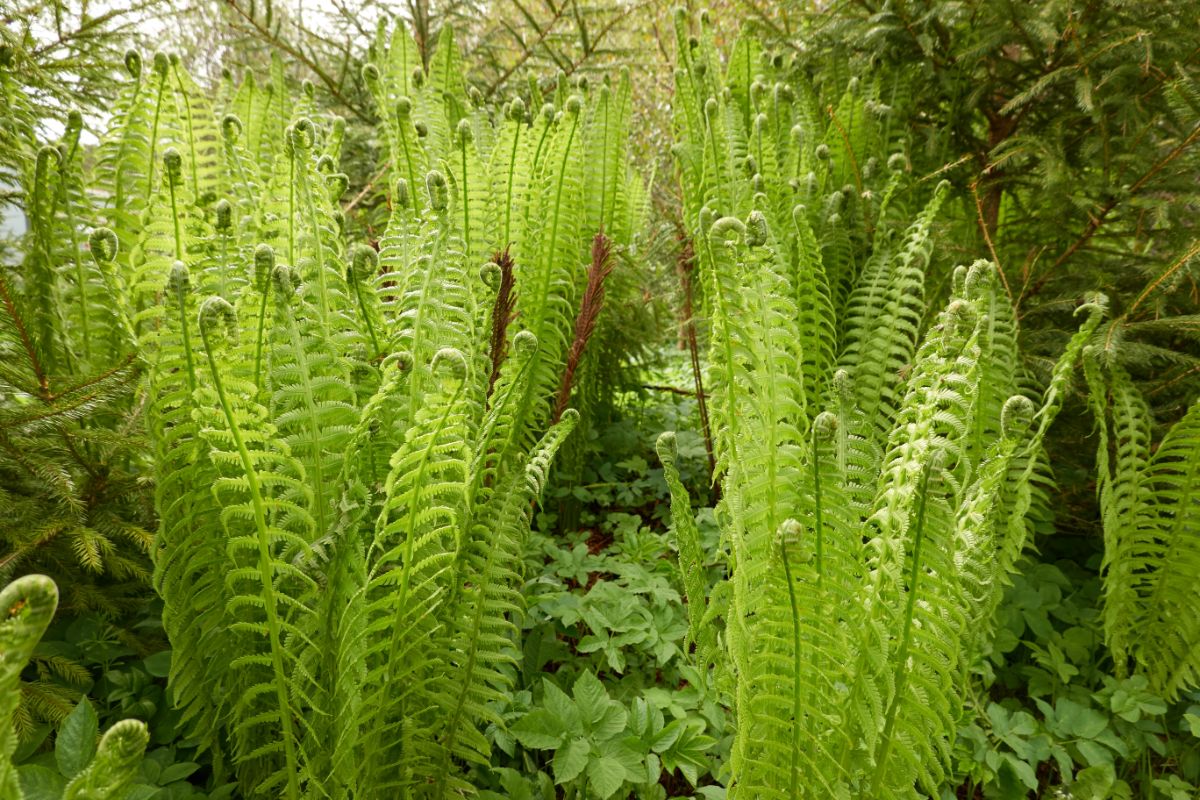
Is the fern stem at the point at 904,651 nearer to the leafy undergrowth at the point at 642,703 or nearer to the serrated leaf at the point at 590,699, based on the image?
the leafy undergrowth at the point at 642,703

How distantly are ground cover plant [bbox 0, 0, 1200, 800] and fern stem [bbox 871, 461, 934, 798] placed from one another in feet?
0.03

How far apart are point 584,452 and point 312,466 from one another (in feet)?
4.30

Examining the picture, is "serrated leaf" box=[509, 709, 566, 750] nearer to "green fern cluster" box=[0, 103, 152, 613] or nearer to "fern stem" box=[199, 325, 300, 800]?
"fern stem" box=[199, 325, 300, 800]

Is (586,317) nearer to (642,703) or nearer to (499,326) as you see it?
(499,326)

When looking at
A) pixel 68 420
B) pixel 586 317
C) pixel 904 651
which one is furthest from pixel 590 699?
pixel 68 420

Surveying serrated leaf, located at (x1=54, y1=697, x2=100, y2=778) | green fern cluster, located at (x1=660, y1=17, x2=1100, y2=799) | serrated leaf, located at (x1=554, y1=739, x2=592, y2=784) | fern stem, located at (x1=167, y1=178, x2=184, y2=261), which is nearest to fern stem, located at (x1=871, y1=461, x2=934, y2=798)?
green fern cluster, located at (x1=660, y1=17, x2=1100, y2=799)

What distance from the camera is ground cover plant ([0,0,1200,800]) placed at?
3.24 feet

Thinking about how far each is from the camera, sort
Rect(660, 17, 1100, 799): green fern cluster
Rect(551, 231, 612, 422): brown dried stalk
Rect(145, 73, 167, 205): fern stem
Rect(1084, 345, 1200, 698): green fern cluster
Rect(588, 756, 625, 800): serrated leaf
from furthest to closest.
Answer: Rect(551, 231, 612, 422): brown dried stalk, Rect(1084, 345, 1200, 698): green fern cluster, Rect(145, 73, 167, 205): fern stem, Rect(588, 756, 625, 800): serrated leaf, Rect(660, 17, 1100, 799): green fern cluster

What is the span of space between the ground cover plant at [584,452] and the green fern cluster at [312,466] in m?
0.01

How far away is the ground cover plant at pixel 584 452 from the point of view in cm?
99

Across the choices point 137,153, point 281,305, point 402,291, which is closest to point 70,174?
point 137,153

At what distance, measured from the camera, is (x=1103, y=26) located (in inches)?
83.6

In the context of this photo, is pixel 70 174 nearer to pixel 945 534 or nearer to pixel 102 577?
pixel 102 577

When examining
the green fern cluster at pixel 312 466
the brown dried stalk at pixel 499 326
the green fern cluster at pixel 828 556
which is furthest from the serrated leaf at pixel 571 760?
the brown dried stalk at pixel 499 326
